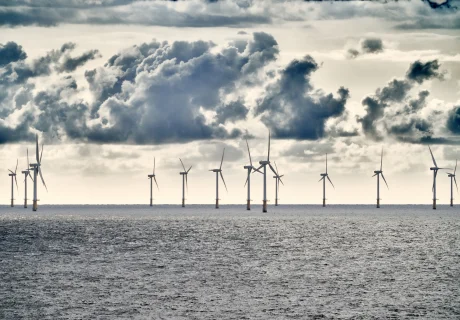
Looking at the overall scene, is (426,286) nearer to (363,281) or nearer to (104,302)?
(363,281)

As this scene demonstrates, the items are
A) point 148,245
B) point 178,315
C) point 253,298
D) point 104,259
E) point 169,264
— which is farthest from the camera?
point 148,245

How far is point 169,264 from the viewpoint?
91938 millimetres

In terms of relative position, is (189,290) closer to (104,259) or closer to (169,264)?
(169,264)

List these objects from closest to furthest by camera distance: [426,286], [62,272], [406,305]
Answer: [406,305], [426,286], [62,272]

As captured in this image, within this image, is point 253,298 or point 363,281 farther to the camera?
point 363,281

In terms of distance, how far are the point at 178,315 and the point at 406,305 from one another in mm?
17817

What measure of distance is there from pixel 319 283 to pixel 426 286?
9.88m

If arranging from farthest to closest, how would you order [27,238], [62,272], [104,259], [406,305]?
1. [27,238]
2. [104,259]
3. [62,272]
4. [406,305]

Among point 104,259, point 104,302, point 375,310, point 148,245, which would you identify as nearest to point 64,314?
point 104,302

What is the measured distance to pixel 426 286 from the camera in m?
70.7

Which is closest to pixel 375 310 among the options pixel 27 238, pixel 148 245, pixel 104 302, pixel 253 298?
pixel 253 298

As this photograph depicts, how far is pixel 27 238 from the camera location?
474ft

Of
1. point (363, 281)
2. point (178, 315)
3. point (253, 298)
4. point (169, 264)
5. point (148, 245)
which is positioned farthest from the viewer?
point (148, 245)

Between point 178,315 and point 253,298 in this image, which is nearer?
point 178,315
